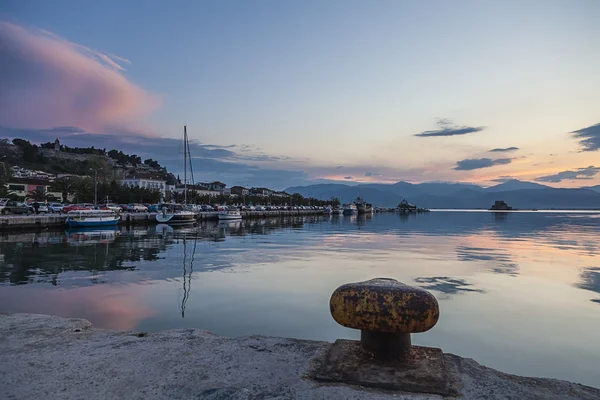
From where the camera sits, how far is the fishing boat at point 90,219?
145ft

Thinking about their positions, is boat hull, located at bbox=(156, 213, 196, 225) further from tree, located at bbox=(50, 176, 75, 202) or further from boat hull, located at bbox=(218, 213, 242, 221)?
tree, located at bbox=(50, 176, 75, 202)

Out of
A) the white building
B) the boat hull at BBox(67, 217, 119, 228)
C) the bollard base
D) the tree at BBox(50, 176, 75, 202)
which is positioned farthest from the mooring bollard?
the white building

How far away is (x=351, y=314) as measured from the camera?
4492mm

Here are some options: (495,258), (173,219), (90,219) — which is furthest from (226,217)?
(495,258)

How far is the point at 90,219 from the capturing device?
4541 cm

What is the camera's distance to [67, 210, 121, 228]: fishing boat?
4433 cm

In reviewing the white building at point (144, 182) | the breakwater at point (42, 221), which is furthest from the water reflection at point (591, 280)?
the white building at point (144, 182)

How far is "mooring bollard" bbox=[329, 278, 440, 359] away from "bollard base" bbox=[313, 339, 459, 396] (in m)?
0.15

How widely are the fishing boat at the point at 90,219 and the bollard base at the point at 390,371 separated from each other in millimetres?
45718

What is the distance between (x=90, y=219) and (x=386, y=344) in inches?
1845

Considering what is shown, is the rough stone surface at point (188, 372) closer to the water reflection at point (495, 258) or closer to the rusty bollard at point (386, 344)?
the rusty bollard at point (386, 344)

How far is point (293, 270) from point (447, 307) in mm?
7732

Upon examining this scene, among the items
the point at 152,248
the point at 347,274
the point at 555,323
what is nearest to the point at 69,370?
the point at 555,323

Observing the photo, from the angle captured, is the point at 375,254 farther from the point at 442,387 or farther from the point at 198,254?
the point at 442,387
